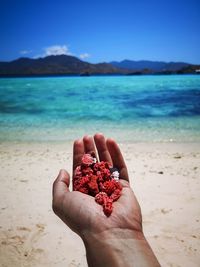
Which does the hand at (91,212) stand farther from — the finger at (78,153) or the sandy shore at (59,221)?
the sandy shore at (59,221)

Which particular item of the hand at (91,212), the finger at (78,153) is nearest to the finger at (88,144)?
the finger at (78,153)

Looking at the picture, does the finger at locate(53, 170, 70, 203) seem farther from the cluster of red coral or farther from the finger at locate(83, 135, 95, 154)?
the finger at locate(83, 135, 95, 154)

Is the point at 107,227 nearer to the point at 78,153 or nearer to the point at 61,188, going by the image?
the point at 61,188

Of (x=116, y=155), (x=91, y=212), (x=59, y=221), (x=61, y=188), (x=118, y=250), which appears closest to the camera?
(x=118, y=250)

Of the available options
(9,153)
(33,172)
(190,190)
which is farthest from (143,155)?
(9,153)

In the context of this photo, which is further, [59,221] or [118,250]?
[59,221]

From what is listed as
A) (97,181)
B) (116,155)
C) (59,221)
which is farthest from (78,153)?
(59,221)

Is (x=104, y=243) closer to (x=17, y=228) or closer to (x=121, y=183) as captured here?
(x=121, y=183)
